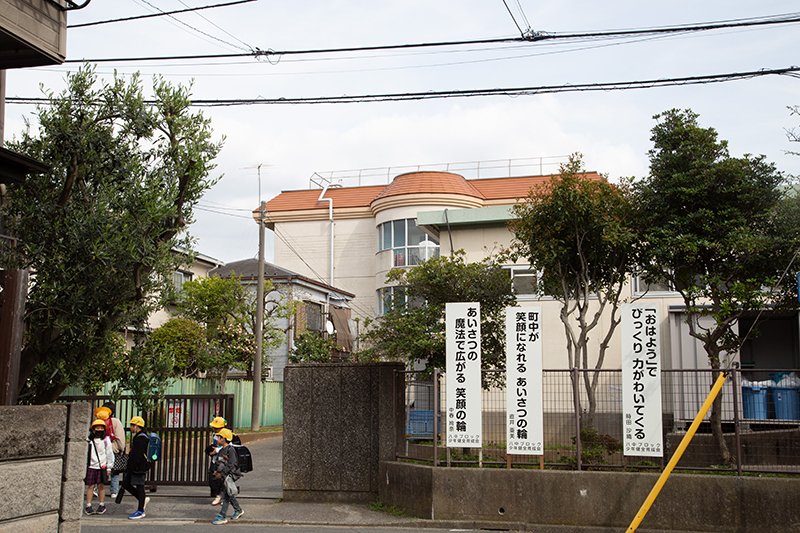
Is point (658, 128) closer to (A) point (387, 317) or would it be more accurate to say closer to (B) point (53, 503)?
(A) point (387, 317)

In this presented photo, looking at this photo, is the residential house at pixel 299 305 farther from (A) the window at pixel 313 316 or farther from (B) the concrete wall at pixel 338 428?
(B) the concrete wall at pixel 338 428

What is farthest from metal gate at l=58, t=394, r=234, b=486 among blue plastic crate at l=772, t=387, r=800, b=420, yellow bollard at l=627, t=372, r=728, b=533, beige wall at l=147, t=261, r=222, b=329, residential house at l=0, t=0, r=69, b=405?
beige wall at l=147, t=261, r=222, b=329

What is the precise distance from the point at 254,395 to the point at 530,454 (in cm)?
1898

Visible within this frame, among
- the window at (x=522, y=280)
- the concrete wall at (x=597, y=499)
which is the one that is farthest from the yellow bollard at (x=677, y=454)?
the window at (x=522, y=280)

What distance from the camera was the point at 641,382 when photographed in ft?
40.9

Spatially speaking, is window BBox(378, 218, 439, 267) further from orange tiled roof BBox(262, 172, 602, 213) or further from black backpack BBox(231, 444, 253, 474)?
black backpack BBox(231, 444, 253, 474)

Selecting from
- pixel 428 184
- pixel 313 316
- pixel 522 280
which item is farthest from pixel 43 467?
pixel 313 316

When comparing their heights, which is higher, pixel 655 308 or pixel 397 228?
pixel 397 228

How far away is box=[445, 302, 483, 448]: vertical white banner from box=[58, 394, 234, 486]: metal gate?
18.1 feet

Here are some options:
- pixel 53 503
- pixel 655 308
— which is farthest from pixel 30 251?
pixel 655 308

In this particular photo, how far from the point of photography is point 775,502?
11.4 metres

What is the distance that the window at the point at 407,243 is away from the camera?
41.7 meters

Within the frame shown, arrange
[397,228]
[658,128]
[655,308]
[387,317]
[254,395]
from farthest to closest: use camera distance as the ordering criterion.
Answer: [397,228] < [254,395] < [387,317] < [658,128] < [655,308]

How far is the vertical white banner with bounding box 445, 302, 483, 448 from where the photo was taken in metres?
13.1
